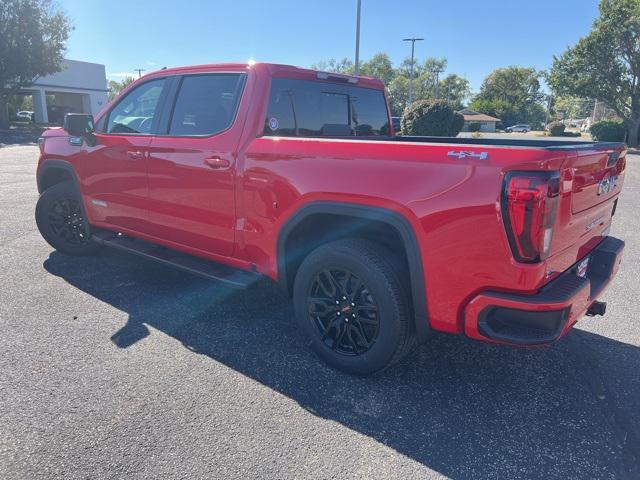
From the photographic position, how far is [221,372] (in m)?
3.10

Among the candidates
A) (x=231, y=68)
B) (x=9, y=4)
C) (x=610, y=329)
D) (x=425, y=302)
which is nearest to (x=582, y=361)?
(x=610, y=329)

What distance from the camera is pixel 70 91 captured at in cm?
4225

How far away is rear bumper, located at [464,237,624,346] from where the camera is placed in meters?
2.29

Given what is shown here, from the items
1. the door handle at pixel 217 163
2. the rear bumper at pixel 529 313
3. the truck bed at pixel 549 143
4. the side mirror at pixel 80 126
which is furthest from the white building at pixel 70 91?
the rear bumper at pixel 529 313

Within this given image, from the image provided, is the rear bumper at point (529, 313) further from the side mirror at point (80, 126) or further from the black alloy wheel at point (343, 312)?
the side mirror at point (80, 126)

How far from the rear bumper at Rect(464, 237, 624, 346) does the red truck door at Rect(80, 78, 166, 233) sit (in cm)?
291

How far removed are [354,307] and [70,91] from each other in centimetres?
4703

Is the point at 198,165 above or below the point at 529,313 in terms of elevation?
above

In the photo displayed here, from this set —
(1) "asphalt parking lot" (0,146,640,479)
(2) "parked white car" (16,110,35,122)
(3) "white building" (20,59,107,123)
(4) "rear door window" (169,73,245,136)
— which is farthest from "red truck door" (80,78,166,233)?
(2) "parked white car" (16,110,35,122)

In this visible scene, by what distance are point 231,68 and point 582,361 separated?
3.24 meters

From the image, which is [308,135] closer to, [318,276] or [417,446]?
[318,276]

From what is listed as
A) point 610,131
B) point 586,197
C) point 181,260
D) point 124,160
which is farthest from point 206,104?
point 610,131

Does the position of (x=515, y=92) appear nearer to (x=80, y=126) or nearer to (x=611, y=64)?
(x=611, y=64)

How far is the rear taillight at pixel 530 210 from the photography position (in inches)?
84.4
